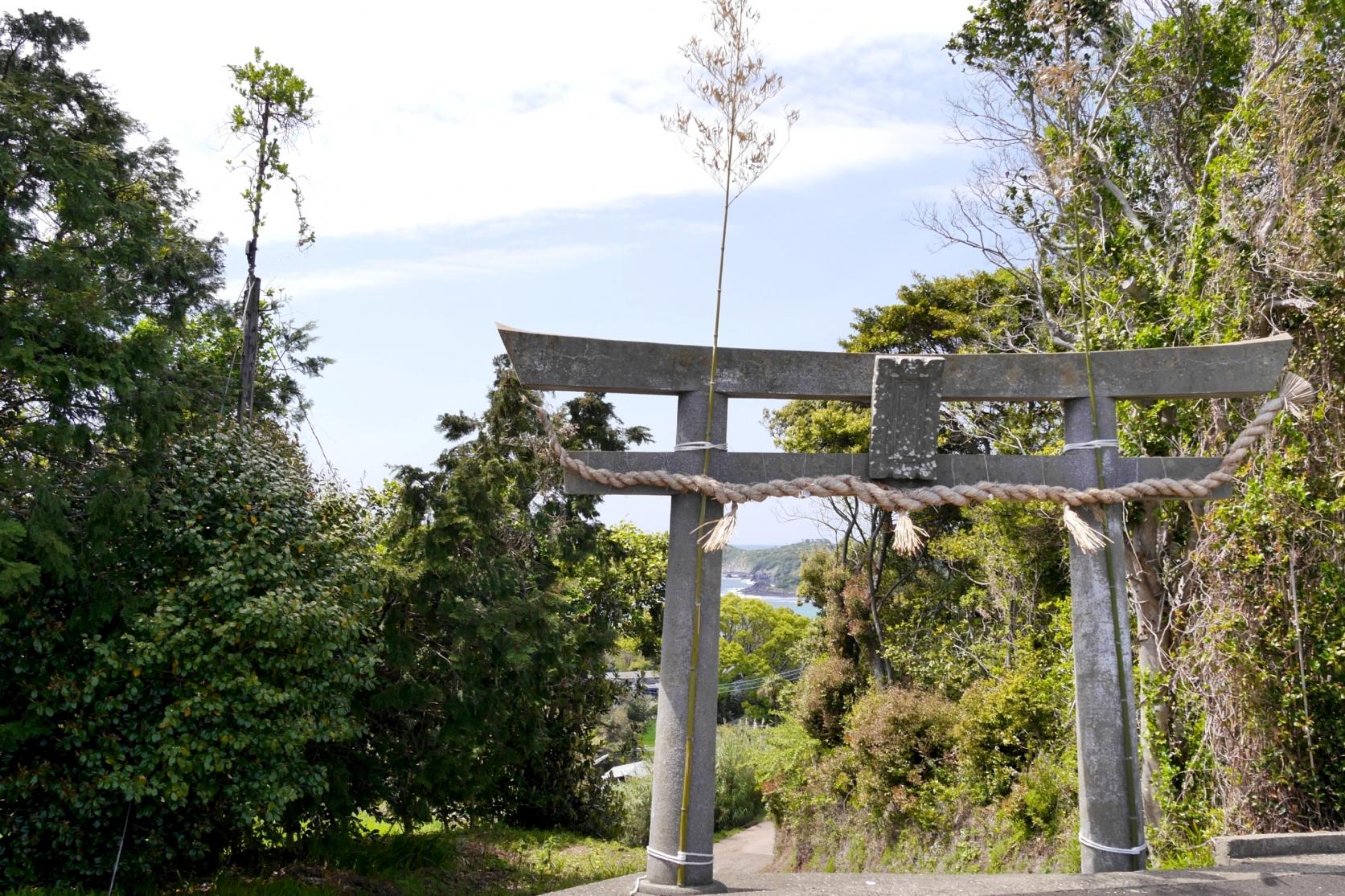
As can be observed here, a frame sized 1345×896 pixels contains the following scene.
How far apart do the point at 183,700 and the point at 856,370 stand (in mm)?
4293

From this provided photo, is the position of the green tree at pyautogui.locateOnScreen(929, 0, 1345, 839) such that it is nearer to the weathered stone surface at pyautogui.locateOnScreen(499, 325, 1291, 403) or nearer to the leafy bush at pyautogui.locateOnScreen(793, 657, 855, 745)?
the weathered stone surface at pyautogui.locateOnScreen(499, 325, 1291, 403)

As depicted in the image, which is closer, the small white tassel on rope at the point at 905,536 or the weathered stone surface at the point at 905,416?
the small white tassel on rope at the point at 905,536

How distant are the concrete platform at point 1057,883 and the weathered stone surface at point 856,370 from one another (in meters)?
1.88

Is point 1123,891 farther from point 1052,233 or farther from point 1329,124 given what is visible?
point 1052,233

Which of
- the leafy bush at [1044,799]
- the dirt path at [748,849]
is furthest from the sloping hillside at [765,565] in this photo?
the leafy bush at [1044,799]

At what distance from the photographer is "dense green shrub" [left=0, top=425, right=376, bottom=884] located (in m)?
4.99

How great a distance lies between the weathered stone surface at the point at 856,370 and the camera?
331cm

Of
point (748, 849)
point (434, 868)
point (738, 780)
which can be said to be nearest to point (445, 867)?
point (434, 868)

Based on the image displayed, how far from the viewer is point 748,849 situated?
1438 centimetres

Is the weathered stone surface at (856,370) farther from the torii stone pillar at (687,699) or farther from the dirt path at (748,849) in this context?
the dirt path at (748,849)

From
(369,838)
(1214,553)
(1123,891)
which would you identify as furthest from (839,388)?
(369,838)

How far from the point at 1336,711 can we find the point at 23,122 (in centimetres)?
815

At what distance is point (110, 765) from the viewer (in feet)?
16.5

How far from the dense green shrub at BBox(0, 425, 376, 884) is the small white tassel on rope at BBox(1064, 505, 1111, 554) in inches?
170
